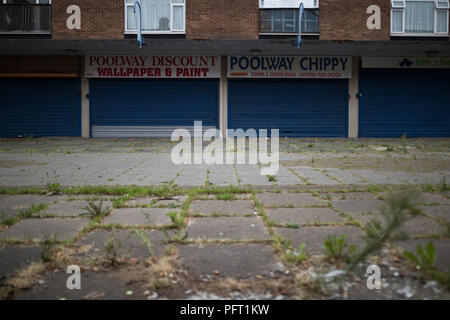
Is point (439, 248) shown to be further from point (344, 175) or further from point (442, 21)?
point (442, 21)

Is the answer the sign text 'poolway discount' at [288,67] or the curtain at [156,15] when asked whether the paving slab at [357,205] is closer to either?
the sign text 'poolway discount' at [288,67]

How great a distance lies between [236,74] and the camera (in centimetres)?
1569

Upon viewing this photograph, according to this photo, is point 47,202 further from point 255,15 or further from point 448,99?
point 448,99

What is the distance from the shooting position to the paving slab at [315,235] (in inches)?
94.3

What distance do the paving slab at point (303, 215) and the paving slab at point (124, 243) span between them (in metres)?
1.07

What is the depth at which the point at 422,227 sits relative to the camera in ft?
9.10

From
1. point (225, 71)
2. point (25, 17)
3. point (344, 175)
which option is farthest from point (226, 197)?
point (25, 17)

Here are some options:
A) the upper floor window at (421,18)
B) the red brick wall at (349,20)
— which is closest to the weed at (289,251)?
the red brick wall at (349,20)

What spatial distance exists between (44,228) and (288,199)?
241 centimetres

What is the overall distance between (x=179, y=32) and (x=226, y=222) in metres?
13.4

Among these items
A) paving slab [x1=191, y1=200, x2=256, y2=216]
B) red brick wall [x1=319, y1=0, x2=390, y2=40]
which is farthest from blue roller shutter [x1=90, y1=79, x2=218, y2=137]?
paving slab [x1=191, y1=200, x2=256, y2=216]

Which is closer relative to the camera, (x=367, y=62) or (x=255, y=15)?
(x=255, y=15)
